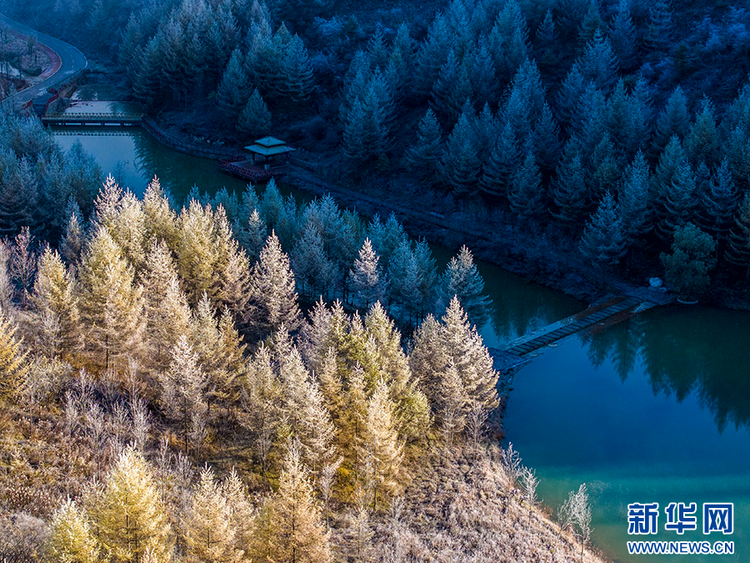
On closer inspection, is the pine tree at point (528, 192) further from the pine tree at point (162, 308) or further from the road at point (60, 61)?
the road at point (60, 61)

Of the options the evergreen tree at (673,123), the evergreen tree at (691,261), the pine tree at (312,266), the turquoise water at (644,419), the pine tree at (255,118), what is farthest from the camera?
the pine tree at (255,118)

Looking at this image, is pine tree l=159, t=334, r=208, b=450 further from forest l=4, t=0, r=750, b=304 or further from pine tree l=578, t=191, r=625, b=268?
forest l=4, t=0, r=750, b=304

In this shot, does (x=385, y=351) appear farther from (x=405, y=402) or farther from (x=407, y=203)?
(x=407, y=203)

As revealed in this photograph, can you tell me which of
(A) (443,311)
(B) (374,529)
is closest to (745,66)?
(A) (443,311)

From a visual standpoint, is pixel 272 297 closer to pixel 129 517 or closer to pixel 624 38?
pixel 129 517

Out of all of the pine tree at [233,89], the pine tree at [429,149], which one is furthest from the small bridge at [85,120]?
the pine tree at [429,149]

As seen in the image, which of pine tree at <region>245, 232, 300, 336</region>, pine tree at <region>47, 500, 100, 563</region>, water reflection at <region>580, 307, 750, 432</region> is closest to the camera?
pine tree at <region>47, 500, 100, 563</region>

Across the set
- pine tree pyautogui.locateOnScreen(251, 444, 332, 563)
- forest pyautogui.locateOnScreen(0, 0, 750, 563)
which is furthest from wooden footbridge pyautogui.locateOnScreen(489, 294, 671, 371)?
pine tree pyautogui.locateOnScreen(251, 444, 332, 563)
